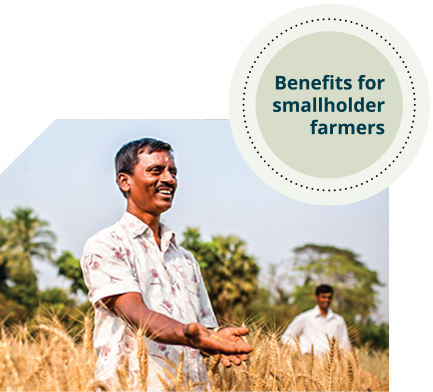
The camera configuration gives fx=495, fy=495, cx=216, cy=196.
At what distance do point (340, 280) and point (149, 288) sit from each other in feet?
40.8

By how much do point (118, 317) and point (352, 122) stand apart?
150 centimetres

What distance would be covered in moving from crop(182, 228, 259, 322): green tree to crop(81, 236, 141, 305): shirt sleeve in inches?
268

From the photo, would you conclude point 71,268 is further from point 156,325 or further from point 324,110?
point 156,325

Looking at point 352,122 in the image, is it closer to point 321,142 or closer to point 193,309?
point 321,142

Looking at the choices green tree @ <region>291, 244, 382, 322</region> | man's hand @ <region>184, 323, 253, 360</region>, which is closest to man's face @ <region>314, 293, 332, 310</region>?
man's hand @ <region>184, 323, 253, 360</region>

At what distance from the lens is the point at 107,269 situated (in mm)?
1470

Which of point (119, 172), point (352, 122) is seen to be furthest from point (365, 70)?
point (119, 172)

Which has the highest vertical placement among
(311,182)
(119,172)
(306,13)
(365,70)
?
(306,13)

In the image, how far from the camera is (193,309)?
5.60 feet

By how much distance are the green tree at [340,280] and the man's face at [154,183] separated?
9691 mm

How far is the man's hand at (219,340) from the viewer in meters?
1.13

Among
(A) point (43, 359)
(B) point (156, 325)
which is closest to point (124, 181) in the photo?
(B) point (156, 325)

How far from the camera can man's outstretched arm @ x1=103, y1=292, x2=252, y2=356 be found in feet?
3.73

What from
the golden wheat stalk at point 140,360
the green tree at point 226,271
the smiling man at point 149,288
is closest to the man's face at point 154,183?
Answer: the smiling man at point 149,288
